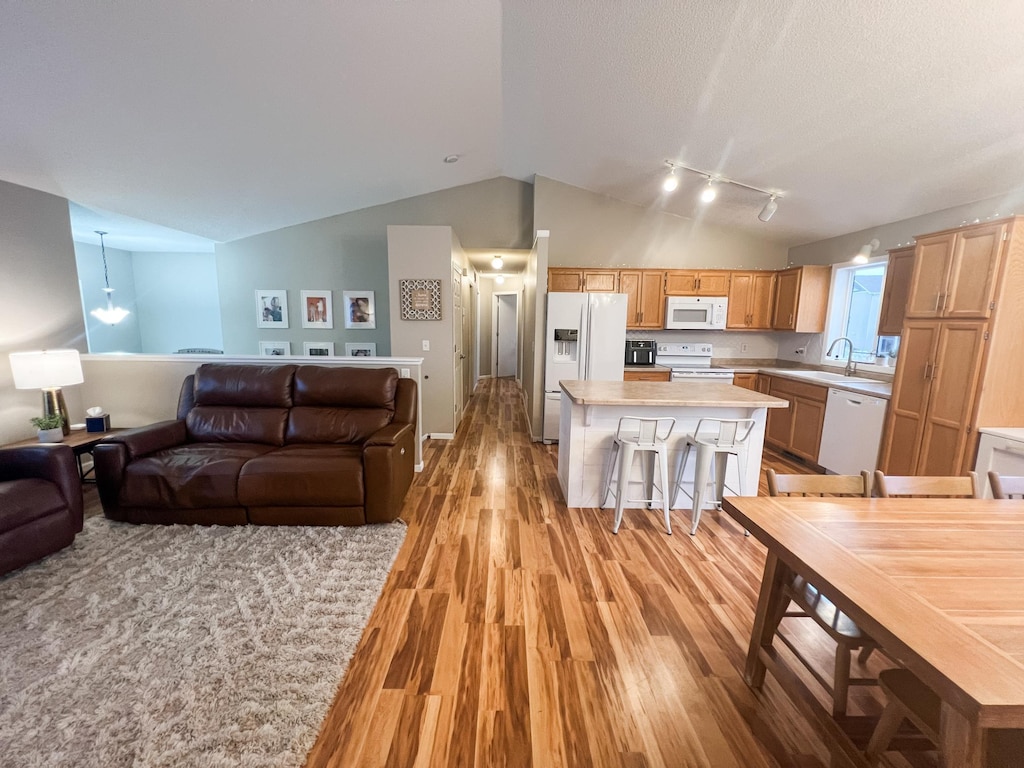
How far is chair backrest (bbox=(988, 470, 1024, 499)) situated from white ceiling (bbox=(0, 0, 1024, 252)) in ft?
6.90

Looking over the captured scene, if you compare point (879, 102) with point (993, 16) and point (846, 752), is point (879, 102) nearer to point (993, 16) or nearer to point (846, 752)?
point (993, 16)

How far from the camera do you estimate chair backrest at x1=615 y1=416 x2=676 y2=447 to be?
8.85ft

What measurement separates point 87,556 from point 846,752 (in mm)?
3679

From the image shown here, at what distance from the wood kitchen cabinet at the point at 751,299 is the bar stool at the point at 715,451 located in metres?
2.74

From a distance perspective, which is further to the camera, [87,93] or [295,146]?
[295,146]

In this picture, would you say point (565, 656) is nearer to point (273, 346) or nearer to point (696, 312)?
point (696, 312)

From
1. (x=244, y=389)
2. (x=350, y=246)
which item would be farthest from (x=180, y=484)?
(x=350, y=246)

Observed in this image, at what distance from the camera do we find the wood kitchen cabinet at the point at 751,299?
198 inches

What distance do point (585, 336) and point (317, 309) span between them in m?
3.87

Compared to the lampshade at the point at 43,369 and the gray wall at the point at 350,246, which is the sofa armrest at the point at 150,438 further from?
the gray wall at the point at 350,246

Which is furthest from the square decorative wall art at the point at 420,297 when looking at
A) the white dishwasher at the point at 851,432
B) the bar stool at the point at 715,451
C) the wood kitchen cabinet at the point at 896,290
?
the wood kitchen cabinet at the point at 896,290

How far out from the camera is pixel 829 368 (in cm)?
460

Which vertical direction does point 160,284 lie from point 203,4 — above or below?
below

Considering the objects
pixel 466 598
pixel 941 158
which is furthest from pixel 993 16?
pixel 466 598
